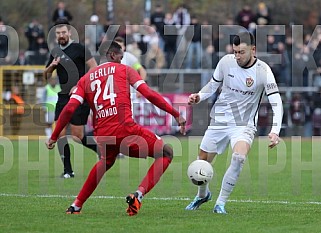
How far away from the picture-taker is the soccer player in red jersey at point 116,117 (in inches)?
387

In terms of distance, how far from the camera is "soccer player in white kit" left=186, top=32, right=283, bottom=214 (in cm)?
1027

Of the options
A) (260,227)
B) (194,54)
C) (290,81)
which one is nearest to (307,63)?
(290,81)

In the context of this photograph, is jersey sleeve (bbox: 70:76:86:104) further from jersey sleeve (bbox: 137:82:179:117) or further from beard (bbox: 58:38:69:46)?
beard (bbox: 58:38:69:46)

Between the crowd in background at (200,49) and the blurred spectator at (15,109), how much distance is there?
3.43 ft

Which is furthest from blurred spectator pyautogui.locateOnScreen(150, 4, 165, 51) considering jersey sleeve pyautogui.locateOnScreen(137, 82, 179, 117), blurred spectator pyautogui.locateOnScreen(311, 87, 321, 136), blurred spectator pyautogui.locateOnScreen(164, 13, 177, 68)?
jersey sleeve pyautogui.locateOnScreen(137, 82, 179, 117)

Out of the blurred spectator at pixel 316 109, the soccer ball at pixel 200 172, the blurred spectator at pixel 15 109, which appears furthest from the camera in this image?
the blurred spectator at pixel 316 109

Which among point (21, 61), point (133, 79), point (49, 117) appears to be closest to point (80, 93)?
point (133, 79)

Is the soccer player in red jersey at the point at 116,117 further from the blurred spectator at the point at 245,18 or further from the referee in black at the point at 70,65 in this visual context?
the blurred spectator at the point at 245,18

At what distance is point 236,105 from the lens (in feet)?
35.1

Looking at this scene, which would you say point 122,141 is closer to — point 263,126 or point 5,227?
point 5,227

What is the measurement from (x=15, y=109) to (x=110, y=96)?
1563 cm

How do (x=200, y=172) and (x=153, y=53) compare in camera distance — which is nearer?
(x=200, y=172)

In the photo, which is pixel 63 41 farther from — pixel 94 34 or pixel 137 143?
pixel 94 34

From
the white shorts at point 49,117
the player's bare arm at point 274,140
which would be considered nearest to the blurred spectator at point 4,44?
the white shorts at point 49,117
